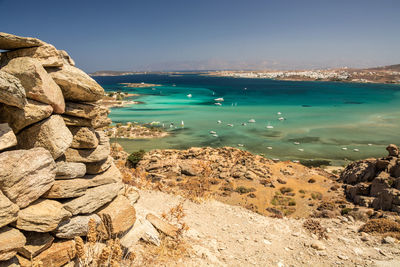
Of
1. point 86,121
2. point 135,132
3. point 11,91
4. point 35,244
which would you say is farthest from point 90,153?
point 135,132

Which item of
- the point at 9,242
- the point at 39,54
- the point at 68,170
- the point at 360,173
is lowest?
the point at 360,173

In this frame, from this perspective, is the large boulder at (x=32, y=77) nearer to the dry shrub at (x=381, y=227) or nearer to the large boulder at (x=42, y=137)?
the large boulder at (x=42, y=137)

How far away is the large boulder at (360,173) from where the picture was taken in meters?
19.7

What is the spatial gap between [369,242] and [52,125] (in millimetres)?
12579

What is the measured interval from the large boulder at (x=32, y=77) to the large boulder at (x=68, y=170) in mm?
1542

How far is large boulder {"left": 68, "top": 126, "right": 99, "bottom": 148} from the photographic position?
6.83m

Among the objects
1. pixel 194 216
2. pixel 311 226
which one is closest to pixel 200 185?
pixel 194 216

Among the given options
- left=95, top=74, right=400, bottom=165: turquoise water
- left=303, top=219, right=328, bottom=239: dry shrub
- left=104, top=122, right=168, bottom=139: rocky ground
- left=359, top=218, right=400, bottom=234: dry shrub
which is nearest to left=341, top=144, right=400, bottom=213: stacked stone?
left=359, top=218, right=400, bottom=234: dry shrub

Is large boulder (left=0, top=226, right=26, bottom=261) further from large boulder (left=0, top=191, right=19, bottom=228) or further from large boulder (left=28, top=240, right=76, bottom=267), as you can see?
large boulder (left=28, top=240, right=76, bottom=267)

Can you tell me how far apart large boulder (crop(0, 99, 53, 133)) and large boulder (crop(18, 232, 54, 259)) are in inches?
91.0

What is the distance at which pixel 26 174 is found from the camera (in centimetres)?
502

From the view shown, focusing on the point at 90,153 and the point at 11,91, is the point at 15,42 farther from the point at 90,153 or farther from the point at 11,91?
the point at 90,153

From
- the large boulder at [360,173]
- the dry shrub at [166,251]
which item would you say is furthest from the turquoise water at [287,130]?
the dry shrub at [166,251]

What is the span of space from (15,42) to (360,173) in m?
23.4
